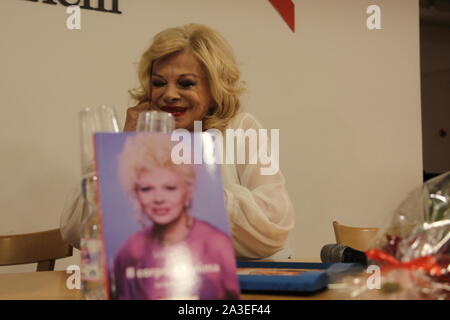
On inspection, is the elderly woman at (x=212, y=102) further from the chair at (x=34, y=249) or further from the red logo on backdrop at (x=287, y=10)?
the red logo on backdrop at (x=287, y=10)

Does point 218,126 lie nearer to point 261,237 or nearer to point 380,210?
point 261,237

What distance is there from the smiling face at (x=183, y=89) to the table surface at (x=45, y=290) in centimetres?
88

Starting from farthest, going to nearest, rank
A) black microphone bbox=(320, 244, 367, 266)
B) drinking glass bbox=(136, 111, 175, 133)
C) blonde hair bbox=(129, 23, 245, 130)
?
blonde hair bbox=(129, 23, 245, 130) < black microphone bbox=(320, 244, 367, 266) < drinking glass bbox=(136, 111, 175, 133)

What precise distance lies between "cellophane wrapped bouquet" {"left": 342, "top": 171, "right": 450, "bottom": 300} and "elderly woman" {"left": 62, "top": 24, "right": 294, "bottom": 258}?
2.23 ft

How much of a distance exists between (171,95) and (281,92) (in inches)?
40.1

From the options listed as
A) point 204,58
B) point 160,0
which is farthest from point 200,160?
point 160,0

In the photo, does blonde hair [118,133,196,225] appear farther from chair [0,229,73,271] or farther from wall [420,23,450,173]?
wall [420,23,450,173]

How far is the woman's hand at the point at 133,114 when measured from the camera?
6.97 ft

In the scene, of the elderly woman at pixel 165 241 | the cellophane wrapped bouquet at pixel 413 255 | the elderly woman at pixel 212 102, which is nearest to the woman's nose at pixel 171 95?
the elderly woman at pixel 212 102

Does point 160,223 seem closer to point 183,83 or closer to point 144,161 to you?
point 144,161

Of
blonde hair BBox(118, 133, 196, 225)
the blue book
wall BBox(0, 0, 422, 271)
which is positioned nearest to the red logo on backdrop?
wall BBox(0, 0, 422, 271)

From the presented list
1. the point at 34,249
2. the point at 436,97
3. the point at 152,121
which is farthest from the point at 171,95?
the point at 436,97

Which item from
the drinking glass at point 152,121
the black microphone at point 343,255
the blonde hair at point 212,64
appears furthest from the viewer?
the blonde hair at point 212,64

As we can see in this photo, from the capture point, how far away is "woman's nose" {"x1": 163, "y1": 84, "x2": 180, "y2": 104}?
2.04m
